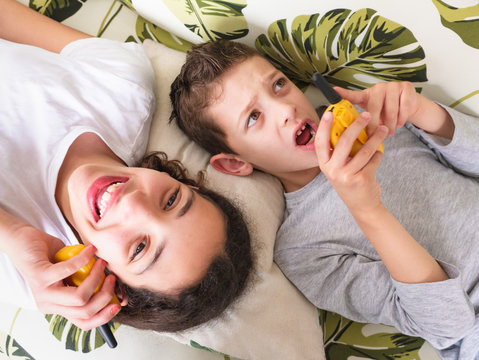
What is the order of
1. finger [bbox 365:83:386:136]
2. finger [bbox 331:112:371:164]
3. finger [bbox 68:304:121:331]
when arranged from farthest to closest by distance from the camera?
finger [bbox 365:83:386:136]
finger [bbox 68:304:121:331]
finger [bbox 331:112:371:164]

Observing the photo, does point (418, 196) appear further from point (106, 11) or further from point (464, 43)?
point (106, 11)

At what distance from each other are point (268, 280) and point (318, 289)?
0.14 m

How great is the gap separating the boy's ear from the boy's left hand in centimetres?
35

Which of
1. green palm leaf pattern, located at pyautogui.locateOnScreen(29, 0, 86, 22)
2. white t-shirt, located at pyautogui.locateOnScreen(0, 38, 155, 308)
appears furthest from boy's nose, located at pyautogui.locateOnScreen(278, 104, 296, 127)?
green palm leaf pattern, located at pyautogui.locateOnScreen(29, 0, 86, 22)

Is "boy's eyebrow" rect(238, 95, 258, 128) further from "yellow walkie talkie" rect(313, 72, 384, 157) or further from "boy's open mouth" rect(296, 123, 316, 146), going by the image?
"yellow walkie talkie" rect(313, 72, 384, 157)

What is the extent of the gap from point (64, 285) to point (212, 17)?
83 cm

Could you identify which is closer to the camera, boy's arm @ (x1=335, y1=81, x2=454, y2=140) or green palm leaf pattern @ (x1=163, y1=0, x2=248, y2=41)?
boy's arm @ (x1=335, y1=81, x2=454, y2=140)

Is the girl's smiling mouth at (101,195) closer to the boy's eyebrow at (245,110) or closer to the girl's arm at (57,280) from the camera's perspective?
the girl's arm at (57,280)

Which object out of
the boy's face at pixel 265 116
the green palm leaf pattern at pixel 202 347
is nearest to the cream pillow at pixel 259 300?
the green palm leaf pattern at pixel 202 347

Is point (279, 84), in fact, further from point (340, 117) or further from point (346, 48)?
point (340, 117)

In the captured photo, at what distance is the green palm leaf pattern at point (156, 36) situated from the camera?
55.4 inches

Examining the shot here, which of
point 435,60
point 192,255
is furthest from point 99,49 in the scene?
point 435,60

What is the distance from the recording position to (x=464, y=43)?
1.00m

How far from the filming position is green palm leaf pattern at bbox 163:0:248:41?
46.6 inches
